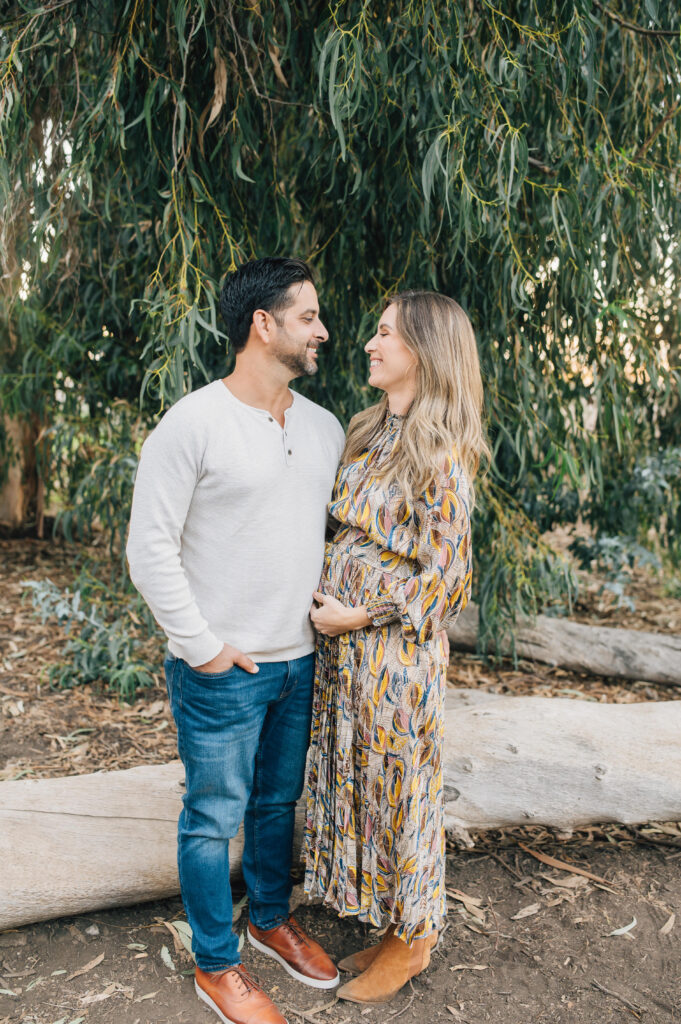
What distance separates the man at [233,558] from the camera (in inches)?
74.7

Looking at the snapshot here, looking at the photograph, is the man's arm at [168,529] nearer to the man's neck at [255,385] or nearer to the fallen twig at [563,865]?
the man's neck at [255,385]

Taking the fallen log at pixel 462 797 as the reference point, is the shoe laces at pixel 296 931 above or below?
below

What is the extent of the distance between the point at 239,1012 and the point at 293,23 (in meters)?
2.83

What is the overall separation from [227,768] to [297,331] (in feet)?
3.40

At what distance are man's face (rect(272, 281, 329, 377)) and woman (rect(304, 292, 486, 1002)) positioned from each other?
0.19 meters

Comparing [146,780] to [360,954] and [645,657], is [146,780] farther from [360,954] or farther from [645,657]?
[645,657]

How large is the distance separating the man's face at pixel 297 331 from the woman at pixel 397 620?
19 centimetres

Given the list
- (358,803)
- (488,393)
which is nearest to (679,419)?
(488,393)

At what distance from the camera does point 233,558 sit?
2.00 meters

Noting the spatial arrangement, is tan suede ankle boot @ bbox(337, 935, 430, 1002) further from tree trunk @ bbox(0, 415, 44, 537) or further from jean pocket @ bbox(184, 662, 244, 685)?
tree trunk @ bbox(0, 415, 44, 537)

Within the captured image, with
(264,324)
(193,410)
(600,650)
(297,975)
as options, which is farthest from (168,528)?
(600,650)

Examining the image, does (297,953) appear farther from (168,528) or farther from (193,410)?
(193,410)

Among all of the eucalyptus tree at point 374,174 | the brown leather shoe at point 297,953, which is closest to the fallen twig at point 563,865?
the brown leather shoe at point 297,953

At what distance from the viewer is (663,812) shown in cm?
262
